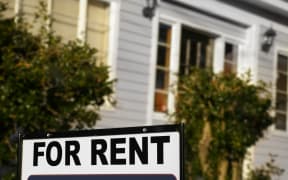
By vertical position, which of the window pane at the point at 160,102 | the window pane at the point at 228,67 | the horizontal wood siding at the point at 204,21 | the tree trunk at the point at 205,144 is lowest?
the tree trunk at the point at 205,144

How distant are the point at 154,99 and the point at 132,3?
5.88 ft

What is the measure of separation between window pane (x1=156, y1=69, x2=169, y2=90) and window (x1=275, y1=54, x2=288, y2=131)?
353 centimetres

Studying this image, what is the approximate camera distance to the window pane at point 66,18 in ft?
34.0

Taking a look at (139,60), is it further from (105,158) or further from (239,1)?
(105,158)

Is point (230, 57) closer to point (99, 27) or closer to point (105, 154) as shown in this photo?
point (99, 27)

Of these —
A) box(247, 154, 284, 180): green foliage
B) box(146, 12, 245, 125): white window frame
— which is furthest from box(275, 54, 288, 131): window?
box(146, 12, 245, 125): white window frame

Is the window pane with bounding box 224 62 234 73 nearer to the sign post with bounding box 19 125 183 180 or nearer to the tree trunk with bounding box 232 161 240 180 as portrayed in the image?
the tree trunk with bounding box 232 161 240 180

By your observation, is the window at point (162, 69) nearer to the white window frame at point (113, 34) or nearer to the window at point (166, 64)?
the window at point (166, 64)

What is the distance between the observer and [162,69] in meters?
12.3

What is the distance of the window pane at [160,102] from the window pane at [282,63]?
379 cm

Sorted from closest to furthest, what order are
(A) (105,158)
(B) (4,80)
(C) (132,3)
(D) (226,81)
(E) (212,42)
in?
(A) (105,158) < (B) (4,80) < (D) (226,81) < (C) (132,3) < (E) (212,42)

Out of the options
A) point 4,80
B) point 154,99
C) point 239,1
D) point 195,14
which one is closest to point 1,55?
point 4,80

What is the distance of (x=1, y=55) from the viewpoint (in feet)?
26.2

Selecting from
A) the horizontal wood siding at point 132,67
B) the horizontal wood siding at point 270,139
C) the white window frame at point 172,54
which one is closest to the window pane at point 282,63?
the horizontal wood siding at point 270,139
